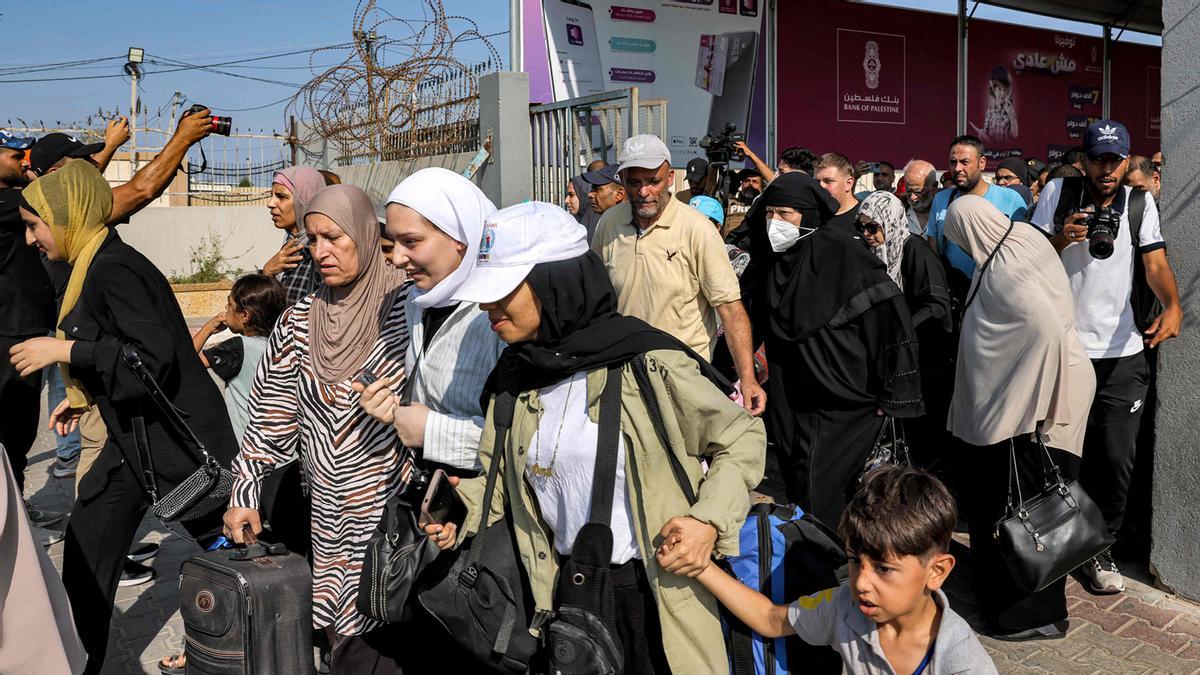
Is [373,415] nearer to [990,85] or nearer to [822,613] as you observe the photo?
[822,613]

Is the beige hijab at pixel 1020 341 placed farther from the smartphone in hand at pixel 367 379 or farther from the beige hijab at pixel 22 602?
the beige hijab at pixel 22 602

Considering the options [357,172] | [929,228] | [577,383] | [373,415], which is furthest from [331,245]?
[357,172]

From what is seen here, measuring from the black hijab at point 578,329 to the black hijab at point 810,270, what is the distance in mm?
1866

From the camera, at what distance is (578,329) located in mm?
2615

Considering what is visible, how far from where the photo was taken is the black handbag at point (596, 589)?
247 centimetres

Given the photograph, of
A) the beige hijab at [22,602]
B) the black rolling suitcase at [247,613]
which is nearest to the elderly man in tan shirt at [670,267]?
the black rolling suitcase at [247,613]

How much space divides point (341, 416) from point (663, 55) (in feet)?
36.9

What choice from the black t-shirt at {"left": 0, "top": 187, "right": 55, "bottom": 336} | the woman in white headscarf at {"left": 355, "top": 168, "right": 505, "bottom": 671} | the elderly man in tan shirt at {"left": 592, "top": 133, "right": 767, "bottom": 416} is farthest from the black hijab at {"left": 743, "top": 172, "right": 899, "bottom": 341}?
the black t-shirt at {"left": 0, "top": 187, "right": 55, "bottom": 336}

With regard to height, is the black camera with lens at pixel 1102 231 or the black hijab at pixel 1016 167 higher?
the black hijab at pixel 1016 167

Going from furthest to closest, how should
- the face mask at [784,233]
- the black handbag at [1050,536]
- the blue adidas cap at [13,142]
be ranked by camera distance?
the blue adidas cap at [13,142]
the face mask at [784,233]
the black handbag at [1050,536]

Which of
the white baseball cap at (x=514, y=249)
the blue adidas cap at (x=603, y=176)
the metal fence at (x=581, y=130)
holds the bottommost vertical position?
the white baseball cap at (x=514, y=249)

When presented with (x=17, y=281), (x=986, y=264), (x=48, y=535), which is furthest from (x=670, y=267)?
(x=48, y=535)

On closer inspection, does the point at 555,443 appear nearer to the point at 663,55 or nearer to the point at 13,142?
the point at 13,142

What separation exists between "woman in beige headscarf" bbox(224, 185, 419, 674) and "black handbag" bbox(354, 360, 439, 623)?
393mm
